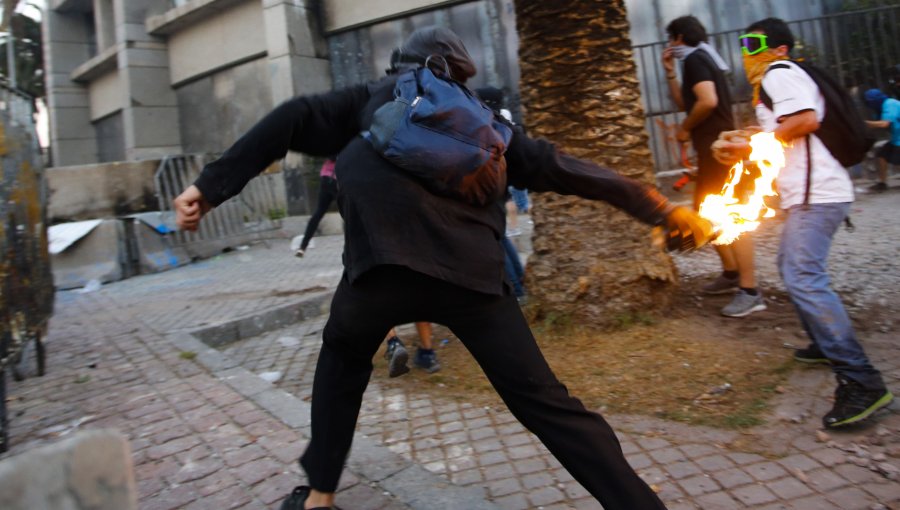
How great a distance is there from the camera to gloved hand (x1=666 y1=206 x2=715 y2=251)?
2223 mm

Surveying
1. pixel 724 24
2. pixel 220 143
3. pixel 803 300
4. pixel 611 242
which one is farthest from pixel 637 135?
pixel 220 143

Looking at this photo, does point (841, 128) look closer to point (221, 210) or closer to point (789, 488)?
point (789, 488)

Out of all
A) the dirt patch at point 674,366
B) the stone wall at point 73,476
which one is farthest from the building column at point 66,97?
the stone wall at point 73,476

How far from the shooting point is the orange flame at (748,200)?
2.51m

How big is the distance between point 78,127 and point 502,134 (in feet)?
73.0

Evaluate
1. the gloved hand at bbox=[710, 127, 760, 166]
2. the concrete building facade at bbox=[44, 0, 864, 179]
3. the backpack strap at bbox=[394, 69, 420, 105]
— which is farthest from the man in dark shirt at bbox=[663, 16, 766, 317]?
the concrete building facade at bbox=[44, 0, 864, 179]

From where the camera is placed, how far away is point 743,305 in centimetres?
457

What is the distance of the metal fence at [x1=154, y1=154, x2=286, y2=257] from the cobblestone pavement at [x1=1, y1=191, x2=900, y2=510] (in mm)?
5111

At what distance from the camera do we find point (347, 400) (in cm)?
249

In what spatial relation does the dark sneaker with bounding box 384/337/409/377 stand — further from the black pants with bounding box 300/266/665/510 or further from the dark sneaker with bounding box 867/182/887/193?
the dark sneaker with bounding box 867/182/887/193

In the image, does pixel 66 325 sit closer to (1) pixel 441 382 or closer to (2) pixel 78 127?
(1) pixel 441 382

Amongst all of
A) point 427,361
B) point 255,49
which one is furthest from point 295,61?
point 427,361

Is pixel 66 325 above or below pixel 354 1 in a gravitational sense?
below

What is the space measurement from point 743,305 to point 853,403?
5.36 feet
